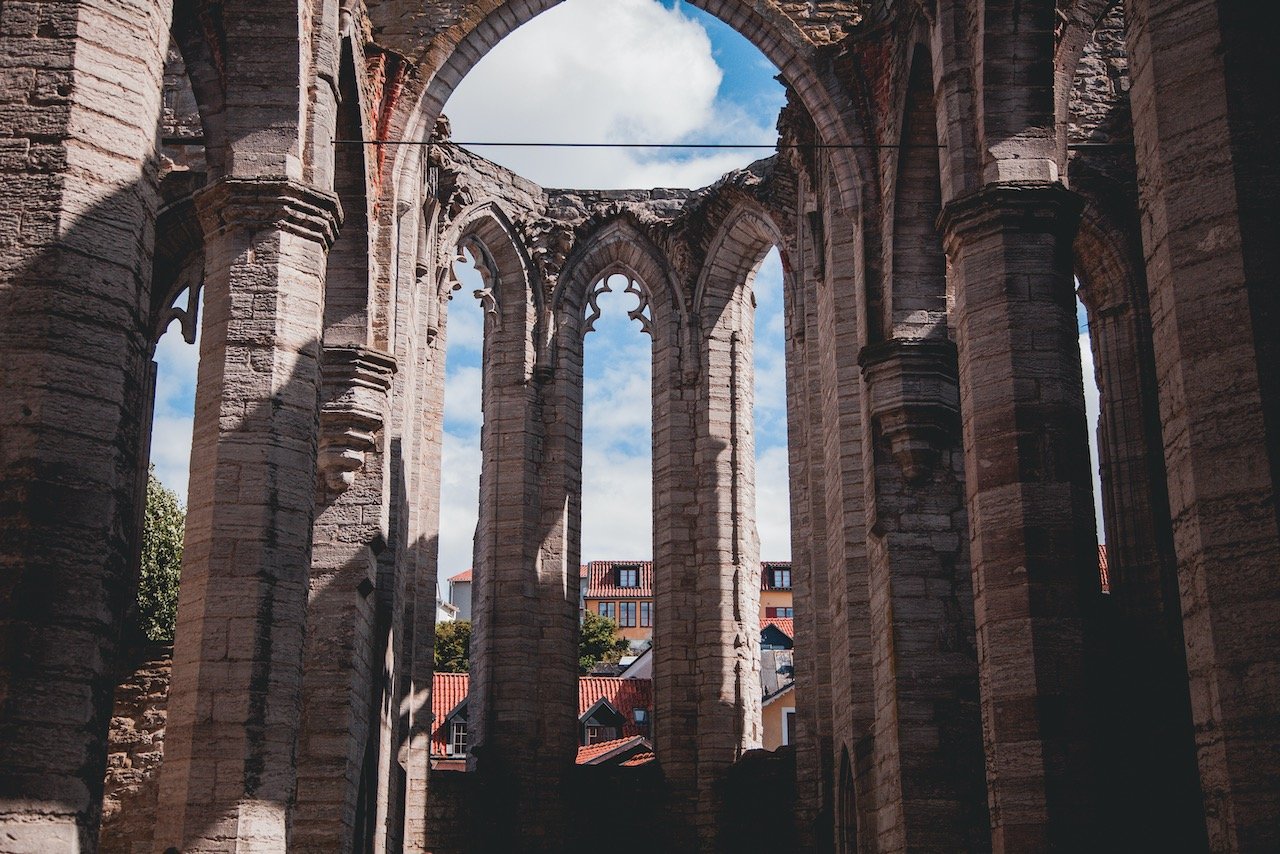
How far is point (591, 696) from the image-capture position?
33.6 meters

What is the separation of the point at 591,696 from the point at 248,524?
76.6 feet

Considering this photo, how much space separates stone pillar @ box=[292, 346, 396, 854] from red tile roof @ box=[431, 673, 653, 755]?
1616 centimetres

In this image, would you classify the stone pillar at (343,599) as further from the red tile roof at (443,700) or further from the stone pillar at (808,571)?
the red tile roof at (443,700)

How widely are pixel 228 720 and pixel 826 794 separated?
8.94 m

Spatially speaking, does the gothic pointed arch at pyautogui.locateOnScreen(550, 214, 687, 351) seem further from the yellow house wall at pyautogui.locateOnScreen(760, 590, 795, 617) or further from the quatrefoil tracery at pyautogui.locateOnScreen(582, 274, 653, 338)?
the yellow house wall at pyautogui.locateOnScreen(760, 590, 795, 617)

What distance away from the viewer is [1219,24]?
Answer: 775 centimetres

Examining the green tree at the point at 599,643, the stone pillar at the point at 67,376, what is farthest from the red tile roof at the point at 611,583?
the stone pillar at the point at 67,376

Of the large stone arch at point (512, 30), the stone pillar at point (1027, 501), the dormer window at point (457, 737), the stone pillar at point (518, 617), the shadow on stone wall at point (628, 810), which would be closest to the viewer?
the stone pillar at point (1027, 501)

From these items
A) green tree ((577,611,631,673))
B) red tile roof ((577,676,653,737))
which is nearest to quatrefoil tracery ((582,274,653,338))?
red tile roof ((577,676,653,737))

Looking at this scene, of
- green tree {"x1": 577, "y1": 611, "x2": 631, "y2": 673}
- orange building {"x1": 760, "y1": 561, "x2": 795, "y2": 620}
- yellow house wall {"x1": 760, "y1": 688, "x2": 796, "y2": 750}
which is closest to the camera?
yellow house wall {"x1": 760, "y1": 688, "x2": 796, "y2": 750}

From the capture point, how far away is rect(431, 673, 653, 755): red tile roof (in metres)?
A: 31.9

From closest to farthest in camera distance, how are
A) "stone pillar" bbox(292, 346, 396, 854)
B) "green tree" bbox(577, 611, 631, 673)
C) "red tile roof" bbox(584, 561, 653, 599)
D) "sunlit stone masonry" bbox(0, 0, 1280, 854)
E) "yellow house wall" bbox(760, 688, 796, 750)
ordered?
"sunlit stone masonry" bbox(0, 0, 1280, 854) → "stone pillar" bbox(292, 346, 396, 854) → "yellow house wall" bbox(760, 688, 796, 750) → "green tree" bbox(577, 611, 631, 673) → "red tile roof" bbox(584, 561, 653, 599)

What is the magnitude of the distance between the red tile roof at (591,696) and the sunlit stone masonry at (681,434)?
1126cm

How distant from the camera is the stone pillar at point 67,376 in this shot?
744cm
